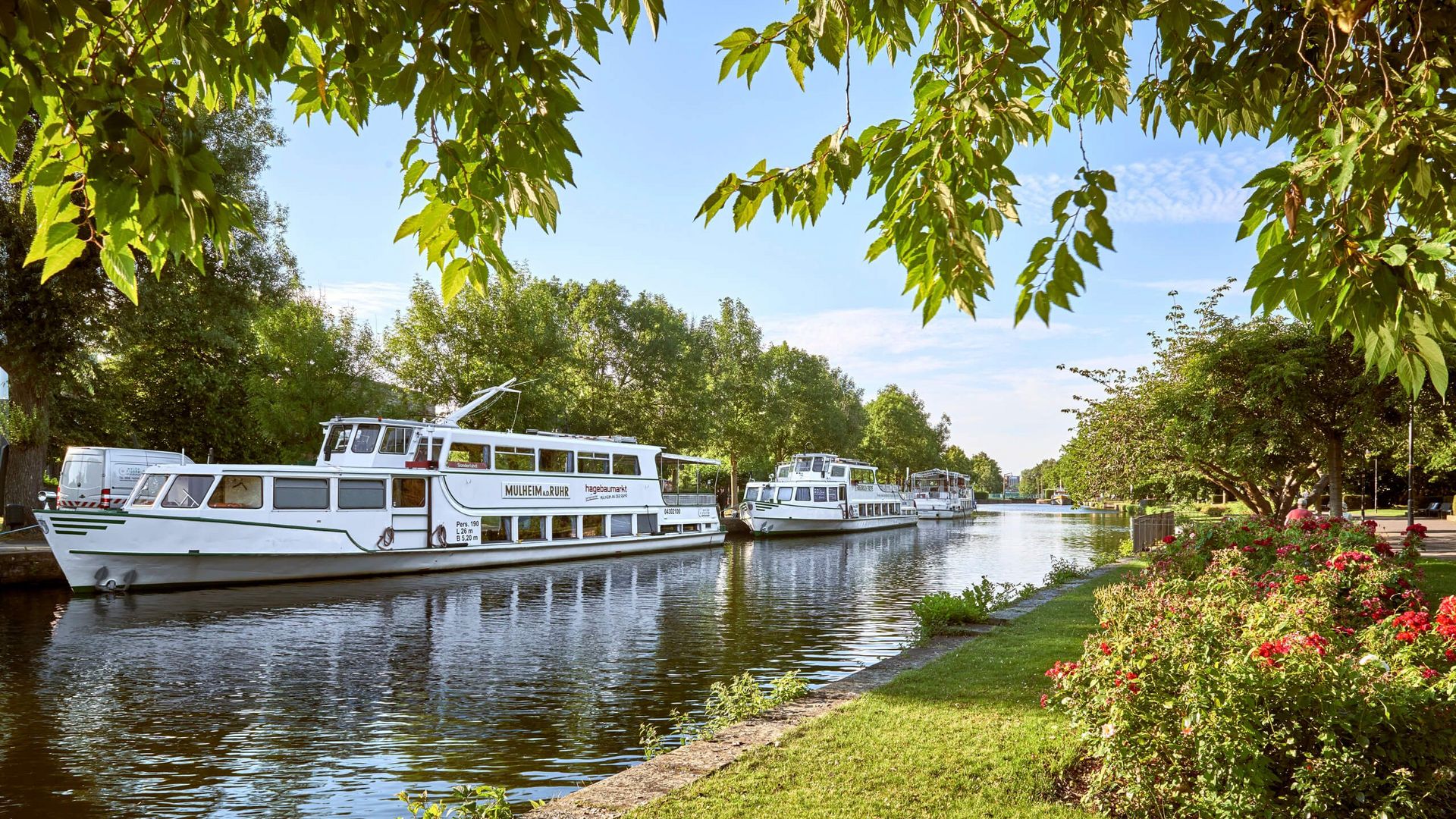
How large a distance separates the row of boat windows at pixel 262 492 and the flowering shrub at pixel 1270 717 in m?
23.4

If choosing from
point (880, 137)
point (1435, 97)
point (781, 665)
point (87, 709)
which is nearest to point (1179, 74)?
point (1435, 97)

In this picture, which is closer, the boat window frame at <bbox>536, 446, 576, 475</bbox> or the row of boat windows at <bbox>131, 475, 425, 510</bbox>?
the row of boat windows at <bbox>131, 475, 425, 510</bbox>

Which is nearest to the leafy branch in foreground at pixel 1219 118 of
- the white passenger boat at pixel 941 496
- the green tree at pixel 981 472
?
the white passenger boat at pixel 941 496

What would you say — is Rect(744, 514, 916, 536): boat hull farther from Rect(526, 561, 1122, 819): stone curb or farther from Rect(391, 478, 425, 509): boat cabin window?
Rect(526, 561, 1122, 819): stone curb

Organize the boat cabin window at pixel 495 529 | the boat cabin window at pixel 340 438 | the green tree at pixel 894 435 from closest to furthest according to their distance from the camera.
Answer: the boat cabin window at pixel 340 438
the boat cabin window at pixel 495 529
the green tree at pixel 894 435

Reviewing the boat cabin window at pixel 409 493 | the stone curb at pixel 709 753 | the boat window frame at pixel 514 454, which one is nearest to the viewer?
the stone curb at pixel 709 753

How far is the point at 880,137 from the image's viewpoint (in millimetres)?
3752

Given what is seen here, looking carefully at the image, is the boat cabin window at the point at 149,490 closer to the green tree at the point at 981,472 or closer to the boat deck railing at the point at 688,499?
the boat deck railing at the point at 688,499

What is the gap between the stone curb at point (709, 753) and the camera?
6.09 meters

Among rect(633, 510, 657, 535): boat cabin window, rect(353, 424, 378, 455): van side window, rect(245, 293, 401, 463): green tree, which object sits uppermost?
rect(245, 293, 401, 463): green tree

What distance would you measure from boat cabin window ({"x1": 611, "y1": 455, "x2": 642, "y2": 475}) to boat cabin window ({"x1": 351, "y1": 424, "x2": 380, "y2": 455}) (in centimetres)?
1071

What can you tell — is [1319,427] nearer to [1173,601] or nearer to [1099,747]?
[1173,601]

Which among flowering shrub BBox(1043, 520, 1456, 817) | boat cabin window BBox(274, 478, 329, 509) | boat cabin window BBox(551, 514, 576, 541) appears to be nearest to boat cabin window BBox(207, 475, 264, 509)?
boat cabin window BBox(274, 478, 329, 509)

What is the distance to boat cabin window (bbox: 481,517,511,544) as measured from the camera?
3031cm
